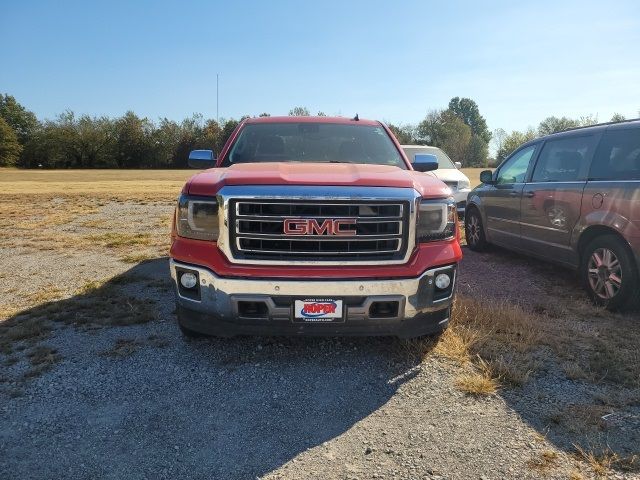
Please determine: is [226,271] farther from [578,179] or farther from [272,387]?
[578,179]

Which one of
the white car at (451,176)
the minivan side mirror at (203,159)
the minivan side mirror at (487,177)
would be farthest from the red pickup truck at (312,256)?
the white car at (451,176)

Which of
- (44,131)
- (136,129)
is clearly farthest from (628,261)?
(44,131)

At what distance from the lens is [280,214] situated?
324 centimetres

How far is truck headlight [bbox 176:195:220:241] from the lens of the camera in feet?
10.9

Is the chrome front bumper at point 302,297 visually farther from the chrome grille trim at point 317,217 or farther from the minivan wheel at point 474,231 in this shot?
the minivan wheel at point 474,231

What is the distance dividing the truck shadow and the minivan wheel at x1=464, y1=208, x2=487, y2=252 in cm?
427

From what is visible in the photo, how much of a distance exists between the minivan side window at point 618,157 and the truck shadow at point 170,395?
2745 mm

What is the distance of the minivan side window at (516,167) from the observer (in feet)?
21.5

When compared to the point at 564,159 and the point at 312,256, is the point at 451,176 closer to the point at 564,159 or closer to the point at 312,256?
the point at 564,159

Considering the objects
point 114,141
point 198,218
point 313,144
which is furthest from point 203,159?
point 114,141

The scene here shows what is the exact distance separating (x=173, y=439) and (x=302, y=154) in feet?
9.34

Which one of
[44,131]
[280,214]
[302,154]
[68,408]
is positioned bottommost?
[68,408]

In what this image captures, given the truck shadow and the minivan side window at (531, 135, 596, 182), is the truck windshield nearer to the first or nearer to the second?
the truck shadow

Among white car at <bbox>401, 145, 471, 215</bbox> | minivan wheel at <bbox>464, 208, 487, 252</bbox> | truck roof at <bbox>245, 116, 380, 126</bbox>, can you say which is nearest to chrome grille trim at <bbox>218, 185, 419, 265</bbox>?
truck roof at <bbox>245, 116, 380, 126</bbox>
